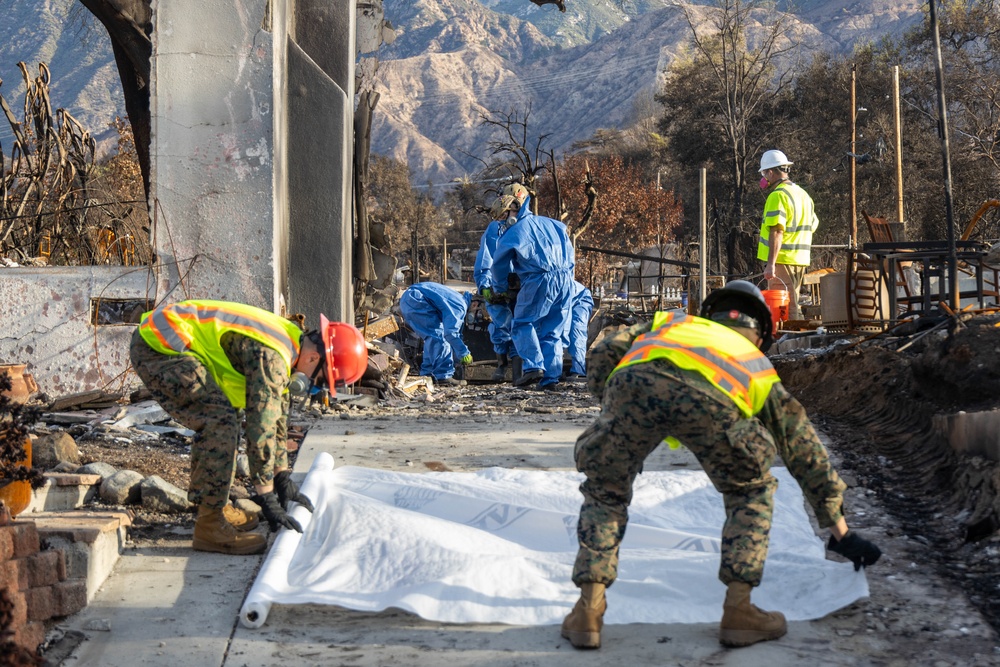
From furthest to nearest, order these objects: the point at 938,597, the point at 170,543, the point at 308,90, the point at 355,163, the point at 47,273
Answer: the point at 355,163
the point at 308,90
the point at 47,273
the point at 170,543
the point at 938,597

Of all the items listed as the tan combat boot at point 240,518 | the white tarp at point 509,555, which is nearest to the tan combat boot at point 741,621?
the white tarp at point 509,555

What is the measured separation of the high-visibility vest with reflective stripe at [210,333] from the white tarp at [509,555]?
703 millimetres

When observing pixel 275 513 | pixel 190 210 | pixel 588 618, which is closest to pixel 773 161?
pixel 190 210

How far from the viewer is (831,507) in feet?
11.9

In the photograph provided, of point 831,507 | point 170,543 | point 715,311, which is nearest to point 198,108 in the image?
point 170,543

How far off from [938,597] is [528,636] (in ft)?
5.10

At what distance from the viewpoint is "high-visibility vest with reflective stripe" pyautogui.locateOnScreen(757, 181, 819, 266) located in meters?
9.83

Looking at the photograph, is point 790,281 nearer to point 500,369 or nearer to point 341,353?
point 500,369

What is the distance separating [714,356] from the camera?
11.5 feet

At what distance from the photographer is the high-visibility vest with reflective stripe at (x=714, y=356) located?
3.47 meters

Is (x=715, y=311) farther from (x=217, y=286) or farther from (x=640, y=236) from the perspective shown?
(x=640, y=236)

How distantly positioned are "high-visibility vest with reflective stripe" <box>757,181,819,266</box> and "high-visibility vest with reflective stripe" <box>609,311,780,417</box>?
6.44 m

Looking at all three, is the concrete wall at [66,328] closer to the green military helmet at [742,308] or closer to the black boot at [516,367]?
the black boot at [516,367]

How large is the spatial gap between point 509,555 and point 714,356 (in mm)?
1318
